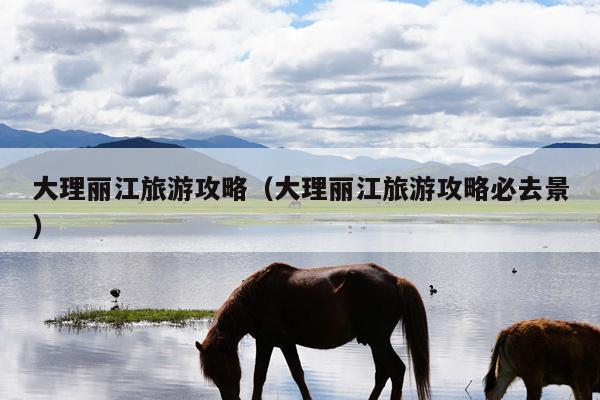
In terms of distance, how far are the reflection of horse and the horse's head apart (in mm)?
466

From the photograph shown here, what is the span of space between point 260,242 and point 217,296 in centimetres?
5634

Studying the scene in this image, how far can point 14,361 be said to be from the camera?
23797mm

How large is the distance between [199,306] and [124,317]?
820 cm

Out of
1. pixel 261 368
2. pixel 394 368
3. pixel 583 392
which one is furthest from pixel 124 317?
pixel 583 392

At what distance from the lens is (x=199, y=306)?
41.7 metres

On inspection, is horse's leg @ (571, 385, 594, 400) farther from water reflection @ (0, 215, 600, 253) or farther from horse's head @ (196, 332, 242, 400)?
water reflection @ (0, 215, 600, 253)

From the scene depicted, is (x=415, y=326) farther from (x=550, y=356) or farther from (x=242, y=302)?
(x=242, y=302)

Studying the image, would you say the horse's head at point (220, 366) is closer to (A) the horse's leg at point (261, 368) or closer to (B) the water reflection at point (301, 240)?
(A) the horse's leg at point (261, 368)

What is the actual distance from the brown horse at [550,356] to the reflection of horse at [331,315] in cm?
148

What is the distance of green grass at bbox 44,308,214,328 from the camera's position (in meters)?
32.6

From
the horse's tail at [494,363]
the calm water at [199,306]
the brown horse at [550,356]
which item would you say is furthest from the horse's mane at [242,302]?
the calm water at [199,306]

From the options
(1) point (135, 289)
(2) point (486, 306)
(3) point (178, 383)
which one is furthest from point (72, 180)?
(3) point (178, 383)

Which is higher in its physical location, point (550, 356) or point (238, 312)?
point (238, 312)

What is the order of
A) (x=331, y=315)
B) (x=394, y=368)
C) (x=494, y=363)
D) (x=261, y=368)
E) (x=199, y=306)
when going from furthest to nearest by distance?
(x=199, y=306)
(x=261, y=368)
(x=331, y=315)
(x=394, y=368)
(x=494, y=363)
